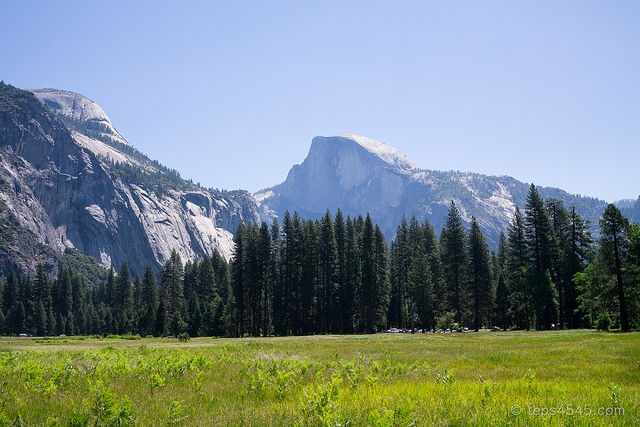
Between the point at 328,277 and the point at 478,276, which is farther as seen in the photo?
the point at 328,277

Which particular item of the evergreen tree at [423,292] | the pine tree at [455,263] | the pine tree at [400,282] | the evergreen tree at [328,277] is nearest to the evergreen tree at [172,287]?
the evergreen tree at [328,277]

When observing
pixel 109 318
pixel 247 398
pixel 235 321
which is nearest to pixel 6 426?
pixel 247 398

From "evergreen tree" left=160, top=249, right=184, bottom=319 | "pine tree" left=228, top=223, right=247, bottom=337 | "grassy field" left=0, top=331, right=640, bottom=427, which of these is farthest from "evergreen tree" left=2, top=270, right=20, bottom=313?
"grassy field" left=0, top=331, right=640, bottom=427

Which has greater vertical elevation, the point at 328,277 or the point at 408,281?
the point at 328,277

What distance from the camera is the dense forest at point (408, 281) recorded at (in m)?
39.7

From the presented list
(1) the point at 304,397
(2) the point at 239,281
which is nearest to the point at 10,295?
(2) the point at 239,281

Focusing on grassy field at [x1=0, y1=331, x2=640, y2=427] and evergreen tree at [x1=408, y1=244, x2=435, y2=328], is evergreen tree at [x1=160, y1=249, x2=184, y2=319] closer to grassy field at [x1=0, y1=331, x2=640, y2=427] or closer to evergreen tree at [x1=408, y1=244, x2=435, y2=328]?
evergreen tree at [x1=408, y1=244, x2=435, y2=328]

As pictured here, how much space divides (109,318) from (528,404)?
11640cm

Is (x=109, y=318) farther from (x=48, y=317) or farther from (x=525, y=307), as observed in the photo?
(x=525, y=307)

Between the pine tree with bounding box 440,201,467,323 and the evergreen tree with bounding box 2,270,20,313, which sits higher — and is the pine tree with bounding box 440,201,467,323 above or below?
above

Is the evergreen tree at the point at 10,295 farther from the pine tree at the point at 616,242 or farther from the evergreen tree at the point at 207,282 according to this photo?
the pine tree at the point at 616,242

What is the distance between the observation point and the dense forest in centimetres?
3972

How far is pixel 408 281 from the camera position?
6775cm

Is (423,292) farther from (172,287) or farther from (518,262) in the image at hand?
(172,287)
